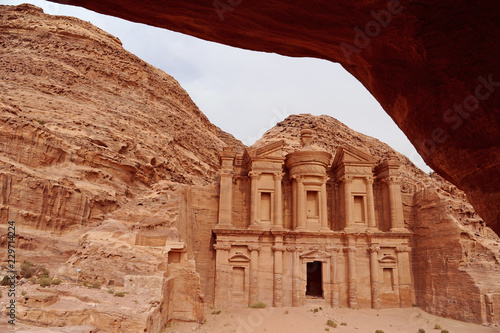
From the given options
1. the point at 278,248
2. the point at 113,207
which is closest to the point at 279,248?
the point at 278,248

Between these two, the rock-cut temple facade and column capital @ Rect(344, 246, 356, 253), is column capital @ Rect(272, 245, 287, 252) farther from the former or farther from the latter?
column capital @ Rect(344, 246, 356, 253)

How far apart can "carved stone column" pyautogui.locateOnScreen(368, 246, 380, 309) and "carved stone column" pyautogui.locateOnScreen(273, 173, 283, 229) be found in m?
5.99

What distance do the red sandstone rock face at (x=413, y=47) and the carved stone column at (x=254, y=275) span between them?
771 inches

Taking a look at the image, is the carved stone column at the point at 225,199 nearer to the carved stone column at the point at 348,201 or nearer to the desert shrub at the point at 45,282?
the carved stone column at the point at 348,201

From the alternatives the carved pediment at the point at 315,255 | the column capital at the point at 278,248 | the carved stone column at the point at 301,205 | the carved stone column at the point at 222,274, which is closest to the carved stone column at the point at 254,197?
the column capital at the point at 278,248

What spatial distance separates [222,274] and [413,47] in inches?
818

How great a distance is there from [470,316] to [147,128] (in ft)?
105

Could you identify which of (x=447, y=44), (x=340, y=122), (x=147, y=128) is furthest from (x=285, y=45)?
(x=340, y=122)

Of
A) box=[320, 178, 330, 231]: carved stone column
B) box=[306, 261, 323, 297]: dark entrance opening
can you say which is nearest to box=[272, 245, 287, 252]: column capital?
box=[320, 178, 330, 231]: carved stone column

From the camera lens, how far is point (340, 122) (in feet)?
184

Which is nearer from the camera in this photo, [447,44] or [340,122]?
[447,44]

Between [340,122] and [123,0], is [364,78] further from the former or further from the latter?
[340,122]

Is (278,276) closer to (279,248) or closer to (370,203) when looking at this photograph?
(279,248)

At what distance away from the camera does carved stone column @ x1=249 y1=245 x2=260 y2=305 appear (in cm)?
2217
